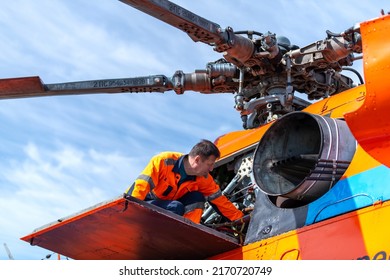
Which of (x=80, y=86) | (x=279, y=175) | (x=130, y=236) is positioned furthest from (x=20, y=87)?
(x=279, y=175)

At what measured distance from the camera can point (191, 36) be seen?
280 inches

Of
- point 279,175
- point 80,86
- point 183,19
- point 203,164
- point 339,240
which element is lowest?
point 339,240

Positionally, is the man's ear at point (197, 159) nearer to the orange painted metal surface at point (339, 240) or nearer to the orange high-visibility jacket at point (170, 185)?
the orange high-visibility jacket at point (170, 185)

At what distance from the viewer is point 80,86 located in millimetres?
8453

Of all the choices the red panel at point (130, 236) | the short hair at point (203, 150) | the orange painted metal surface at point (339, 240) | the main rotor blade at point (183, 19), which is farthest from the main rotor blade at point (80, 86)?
the orange painted metal surface at point (339, 240)

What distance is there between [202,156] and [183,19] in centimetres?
164

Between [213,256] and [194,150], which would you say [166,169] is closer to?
[194,150]

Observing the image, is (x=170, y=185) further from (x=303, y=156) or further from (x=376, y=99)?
(x=376, y=99)

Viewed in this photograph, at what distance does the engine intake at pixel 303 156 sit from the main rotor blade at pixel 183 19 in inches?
68.1

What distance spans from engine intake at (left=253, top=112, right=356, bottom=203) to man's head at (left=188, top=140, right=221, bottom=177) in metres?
0.45

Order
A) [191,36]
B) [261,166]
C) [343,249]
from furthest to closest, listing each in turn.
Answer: [191,36], [261,166], [343,249]

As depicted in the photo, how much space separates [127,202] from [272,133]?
150 centimetres

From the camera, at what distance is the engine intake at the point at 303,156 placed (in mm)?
5152

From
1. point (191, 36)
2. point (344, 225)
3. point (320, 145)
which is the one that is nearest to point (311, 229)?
point (344, 225)
